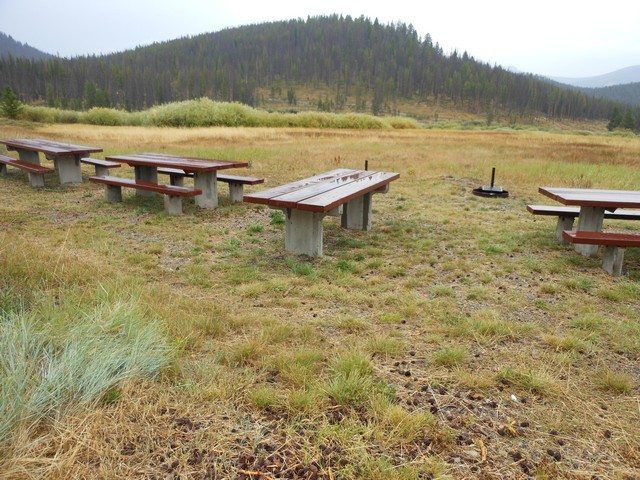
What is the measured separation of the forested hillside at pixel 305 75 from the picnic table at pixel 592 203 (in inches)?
3136

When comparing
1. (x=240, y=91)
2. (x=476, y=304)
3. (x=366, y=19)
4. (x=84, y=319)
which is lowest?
(x=476, y=304)

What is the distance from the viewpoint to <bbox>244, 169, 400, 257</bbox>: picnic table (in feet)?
15.4

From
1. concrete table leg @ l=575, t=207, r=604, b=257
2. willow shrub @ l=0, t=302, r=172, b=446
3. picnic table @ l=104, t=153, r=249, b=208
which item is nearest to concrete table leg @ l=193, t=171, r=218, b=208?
picnic table @ l=104, t=153, r=249, b=208

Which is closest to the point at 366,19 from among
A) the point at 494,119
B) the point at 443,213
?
the point at 494,119

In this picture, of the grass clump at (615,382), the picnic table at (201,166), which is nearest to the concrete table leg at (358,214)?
the picnic table at (201,166)

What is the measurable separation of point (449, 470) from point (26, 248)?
450cm

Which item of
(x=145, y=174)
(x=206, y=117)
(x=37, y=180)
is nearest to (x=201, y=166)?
(x=145, y=174)

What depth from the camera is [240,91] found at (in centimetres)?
9156

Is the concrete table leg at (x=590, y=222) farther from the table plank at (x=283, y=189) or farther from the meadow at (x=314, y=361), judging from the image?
the table plank at (x=283, y=189)

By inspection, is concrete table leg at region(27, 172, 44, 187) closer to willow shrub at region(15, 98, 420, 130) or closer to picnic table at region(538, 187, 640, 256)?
picnic table at region(538, 187, 640, 256)

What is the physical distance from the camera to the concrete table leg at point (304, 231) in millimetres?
5125

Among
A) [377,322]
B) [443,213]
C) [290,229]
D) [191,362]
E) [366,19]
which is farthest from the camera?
[366,19]

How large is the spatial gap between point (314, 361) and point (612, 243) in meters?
3.80

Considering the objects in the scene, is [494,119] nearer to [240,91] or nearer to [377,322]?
[240,91]
